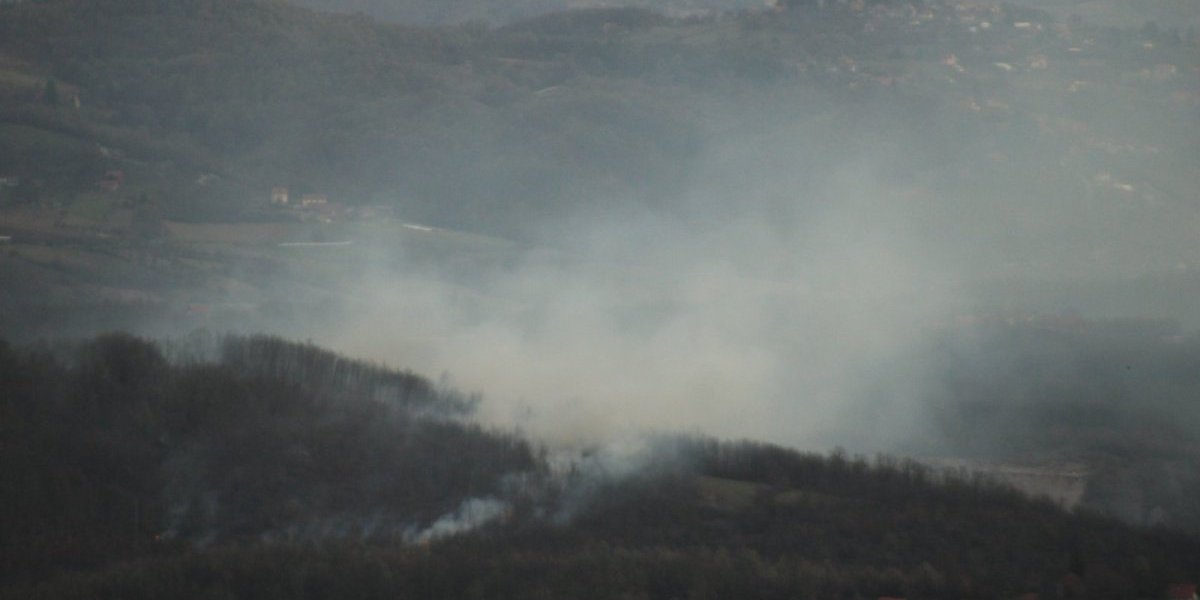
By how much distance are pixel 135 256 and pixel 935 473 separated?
4276cm

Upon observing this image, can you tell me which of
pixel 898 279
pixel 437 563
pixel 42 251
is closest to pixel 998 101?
pixel 898 279

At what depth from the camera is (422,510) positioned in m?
49.5

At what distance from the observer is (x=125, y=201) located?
88312 millimetres

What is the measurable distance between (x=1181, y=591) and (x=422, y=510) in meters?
22.8

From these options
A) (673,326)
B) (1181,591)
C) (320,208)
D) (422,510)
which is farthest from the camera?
(320,208)

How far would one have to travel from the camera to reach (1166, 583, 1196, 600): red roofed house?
3676 centimetres

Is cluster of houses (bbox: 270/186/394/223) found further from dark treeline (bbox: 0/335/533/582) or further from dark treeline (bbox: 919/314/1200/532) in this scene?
dark treeline (bbox: 0/335/533/582)

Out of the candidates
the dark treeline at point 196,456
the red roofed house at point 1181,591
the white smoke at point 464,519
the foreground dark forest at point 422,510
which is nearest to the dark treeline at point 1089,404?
the foreground dark forest at point 422,510

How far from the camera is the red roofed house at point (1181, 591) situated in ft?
121

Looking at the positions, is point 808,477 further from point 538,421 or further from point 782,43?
point 782,43

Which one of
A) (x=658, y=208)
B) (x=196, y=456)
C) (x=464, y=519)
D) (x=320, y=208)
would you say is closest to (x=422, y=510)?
(x=464, y=519)

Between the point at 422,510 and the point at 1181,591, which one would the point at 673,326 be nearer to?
the point at 422,510

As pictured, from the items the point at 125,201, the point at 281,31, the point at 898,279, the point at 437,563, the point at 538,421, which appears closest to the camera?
the point at 437,563

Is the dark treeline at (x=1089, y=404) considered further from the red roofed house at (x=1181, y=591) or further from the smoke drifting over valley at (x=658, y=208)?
the red roofed house at (x=1181, y=591)
